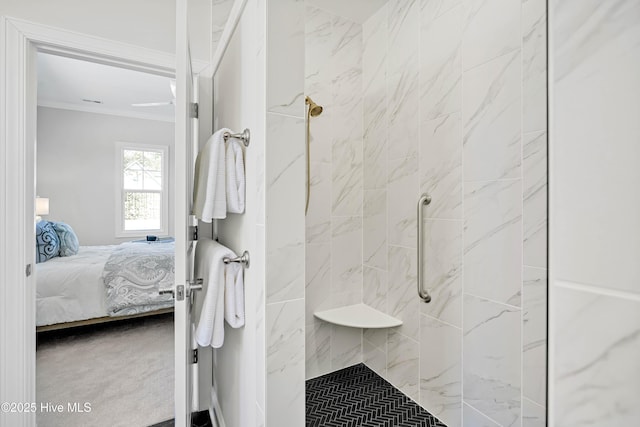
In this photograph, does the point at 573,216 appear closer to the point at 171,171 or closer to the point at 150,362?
the point at 150,362

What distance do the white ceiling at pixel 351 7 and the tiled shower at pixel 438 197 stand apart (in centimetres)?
3

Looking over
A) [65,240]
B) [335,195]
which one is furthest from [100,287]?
[335,195]

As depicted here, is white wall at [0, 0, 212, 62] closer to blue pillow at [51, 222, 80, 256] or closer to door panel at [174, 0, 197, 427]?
door panel at [174, 0, 197, 427]

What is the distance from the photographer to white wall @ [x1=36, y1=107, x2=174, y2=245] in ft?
15.1

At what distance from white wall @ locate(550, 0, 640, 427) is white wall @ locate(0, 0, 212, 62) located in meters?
1.97

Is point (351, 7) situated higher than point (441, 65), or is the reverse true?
point (351, 7)

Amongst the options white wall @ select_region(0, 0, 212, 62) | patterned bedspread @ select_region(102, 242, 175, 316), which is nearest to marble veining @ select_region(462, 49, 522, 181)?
white wall @ select_region(0, 0, 212, 62)

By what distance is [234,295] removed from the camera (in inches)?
47.6

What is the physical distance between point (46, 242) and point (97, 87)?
7.03ft

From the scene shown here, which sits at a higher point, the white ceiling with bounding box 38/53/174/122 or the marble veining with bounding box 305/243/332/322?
the white ceiling with bounding box 38/53/174/122

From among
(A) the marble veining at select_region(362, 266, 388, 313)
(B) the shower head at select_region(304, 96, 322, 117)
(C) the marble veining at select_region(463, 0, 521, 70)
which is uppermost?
(C) the marble veining at select_region(463, 0, 521, 70)

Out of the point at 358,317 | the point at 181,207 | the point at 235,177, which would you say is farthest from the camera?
the point at 358,317

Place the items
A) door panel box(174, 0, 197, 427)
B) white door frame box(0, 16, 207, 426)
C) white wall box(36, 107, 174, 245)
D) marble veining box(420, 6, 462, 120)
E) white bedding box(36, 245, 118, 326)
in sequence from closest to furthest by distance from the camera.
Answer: door panel box(174, 0, 197, 427) < white door frame box(0, 16, 207, 426) < marble veining box(420, 6, 462, 120) < white bedding box(36, 245, 118, 326) < white wall box(36, 107, 174, 245)

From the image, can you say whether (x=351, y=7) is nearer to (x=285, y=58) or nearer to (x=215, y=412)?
(x=285, y=58)
